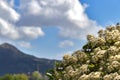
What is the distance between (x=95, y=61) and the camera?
32.3 meters

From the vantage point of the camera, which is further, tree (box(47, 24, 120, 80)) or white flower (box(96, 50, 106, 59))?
white flower (box(96, 50, 106, 59))

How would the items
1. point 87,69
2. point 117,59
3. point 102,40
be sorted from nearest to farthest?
point 117,59 → point 87,69 → point 102,40

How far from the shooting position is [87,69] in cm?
3203

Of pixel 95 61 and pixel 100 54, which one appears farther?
pixel 95 61

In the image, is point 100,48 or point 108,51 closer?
point 108,51

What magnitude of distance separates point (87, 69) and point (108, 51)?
247 centimetres

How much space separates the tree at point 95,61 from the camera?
29.1 m

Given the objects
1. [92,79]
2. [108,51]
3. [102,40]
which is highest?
[102,40]

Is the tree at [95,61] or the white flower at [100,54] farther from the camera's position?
the white flower at [100,54]

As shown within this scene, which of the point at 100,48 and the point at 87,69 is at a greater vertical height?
the point at 100,48

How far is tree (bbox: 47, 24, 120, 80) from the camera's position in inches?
1145

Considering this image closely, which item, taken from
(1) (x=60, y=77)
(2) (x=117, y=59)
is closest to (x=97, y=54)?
(2) (x=117, y=59)

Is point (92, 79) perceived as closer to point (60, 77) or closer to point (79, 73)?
point (79, 73)

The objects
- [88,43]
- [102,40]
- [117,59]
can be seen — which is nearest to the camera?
[117,59]
